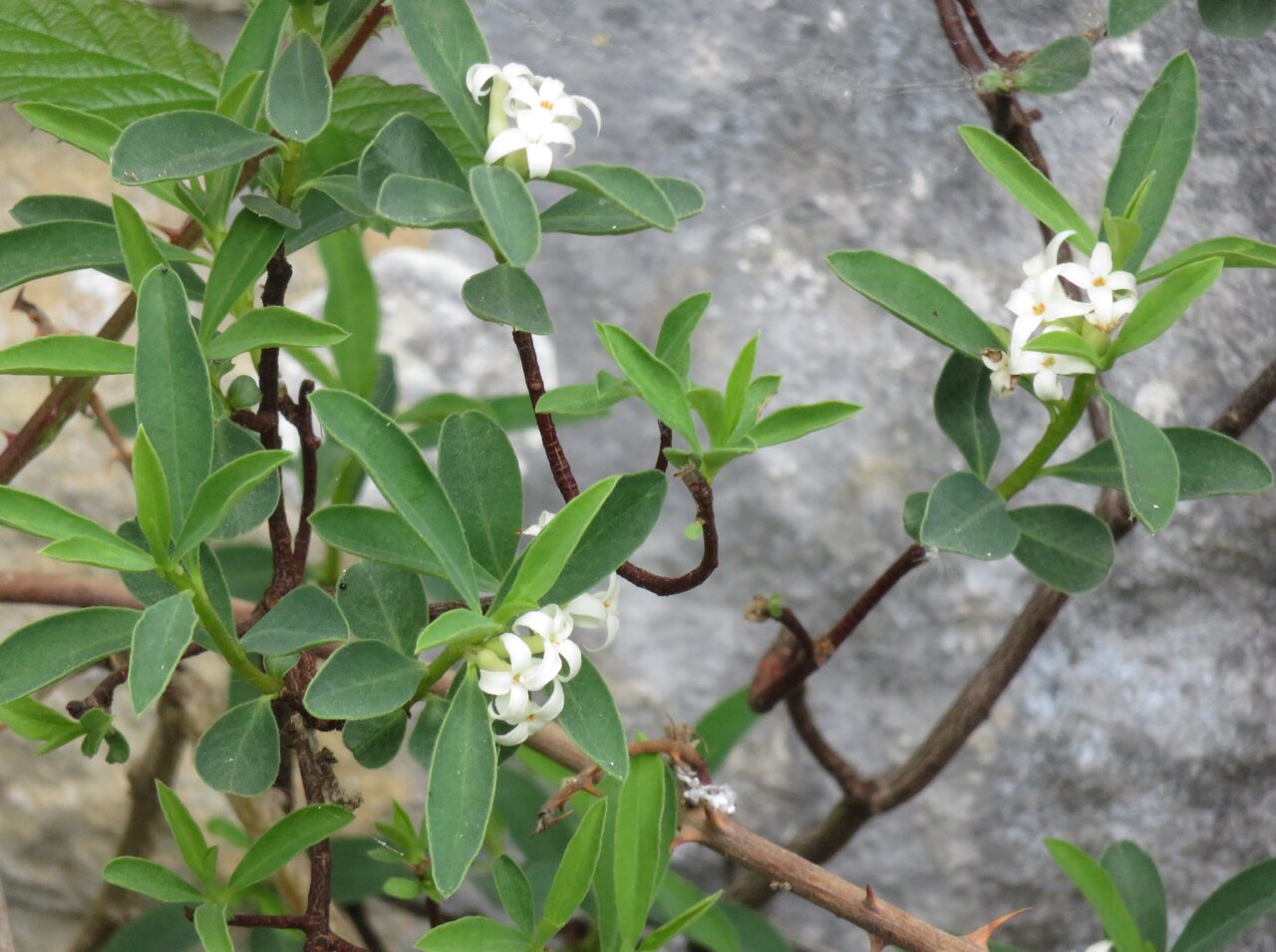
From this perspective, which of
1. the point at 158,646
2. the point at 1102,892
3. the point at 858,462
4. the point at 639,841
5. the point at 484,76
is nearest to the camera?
the point at 158,646

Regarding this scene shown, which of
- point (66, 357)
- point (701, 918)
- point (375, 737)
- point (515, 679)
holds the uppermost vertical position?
point (66, 357)

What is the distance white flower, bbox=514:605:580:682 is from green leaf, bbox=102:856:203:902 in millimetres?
276

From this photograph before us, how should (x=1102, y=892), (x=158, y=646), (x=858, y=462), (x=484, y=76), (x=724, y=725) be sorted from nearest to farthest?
1. (x=158, y=646)
2. (x=484, y=76)
3. (x=1102, y=892)
4. (x=724, y=725)
5. (x=858, y=462)

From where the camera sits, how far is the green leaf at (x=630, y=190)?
587mm

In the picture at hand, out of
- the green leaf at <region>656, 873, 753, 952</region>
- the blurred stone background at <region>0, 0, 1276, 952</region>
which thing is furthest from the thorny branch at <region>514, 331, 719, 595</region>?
the blurred stone background at <region>0, 0, 1276, 952</region>

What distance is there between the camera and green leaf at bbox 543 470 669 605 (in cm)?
64

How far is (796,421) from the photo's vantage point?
2.17 ft

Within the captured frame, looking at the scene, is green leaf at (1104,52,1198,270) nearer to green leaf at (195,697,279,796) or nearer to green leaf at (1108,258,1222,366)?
green leaf at (1108,258,1222,366)

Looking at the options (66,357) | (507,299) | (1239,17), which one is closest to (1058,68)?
(1239,17)

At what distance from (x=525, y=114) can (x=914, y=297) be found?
0.82ft

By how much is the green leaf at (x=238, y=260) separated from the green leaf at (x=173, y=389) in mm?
75

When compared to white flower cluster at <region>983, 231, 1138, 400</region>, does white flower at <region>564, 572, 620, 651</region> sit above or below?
below

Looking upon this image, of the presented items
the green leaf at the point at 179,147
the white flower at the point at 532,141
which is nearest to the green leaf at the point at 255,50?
the green leaf at the point at 179,147

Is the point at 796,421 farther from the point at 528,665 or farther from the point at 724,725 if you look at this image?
the point at 724,725
